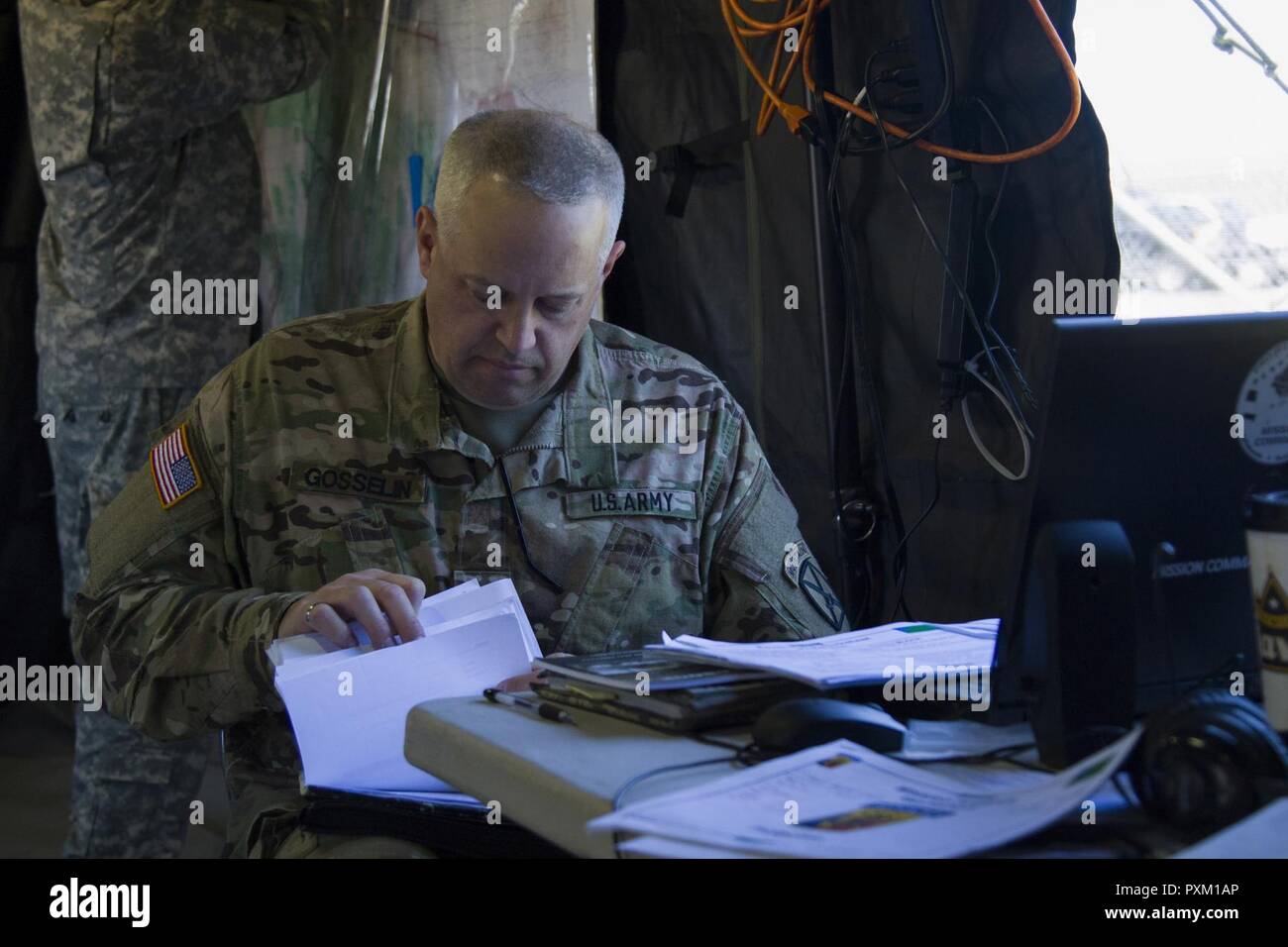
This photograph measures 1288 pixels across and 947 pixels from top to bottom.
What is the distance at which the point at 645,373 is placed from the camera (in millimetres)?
1843

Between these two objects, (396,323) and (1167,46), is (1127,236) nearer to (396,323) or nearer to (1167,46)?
(1167,46)

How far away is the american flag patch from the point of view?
1646 millimetres

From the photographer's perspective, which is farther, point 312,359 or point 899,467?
point 899,467

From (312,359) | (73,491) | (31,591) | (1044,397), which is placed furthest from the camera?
(31,591)

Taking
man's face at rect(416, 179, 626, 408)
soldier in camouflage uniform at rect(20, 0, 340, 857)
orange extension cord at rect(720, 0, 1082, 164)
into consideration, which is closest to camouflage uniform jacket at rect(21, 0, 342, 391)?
soldier in camouflage uniform at rect(20, 0, 340, 857)

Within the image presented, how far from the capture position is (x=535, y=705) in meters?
1.10

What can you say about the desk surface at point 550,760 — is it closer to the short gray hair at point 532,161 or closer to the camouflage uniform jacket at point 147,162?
the short gray hair at point 532,161

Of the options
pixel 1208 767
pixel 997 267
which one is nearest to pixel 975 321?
pixel 997 267

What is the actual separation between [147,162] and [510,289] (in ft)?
5.38

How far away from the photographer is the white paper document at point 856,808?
76 centimetres

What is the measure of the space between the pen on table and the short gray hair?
2.31ft
